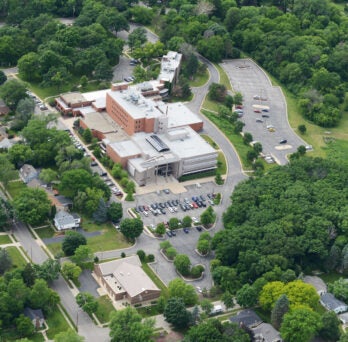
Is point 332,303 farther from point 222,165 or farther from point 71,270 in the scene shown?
point 222,165

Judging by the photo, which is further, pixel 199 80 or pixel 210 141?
pixel 199 80

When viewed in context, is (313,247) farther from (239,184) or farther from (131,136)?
(131,136)

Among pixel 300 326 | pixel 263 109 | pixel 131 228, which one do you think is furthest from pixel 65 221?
pixel 263 109

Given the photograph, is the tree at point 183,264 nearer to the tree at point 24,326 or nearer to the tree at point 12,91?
the tree at point 24,326

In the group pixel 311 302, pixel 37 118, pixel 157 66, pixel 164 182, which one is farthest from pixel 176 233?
pixel 157 66

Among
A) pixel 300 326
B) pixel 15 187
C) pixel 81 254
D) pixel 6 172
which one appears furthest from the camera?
pixel 15 187

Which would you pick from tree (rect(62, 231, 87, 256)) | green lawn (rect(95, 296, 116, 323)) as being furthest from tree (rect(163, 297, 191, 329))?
tree (rect(62, 231, 87, 256))

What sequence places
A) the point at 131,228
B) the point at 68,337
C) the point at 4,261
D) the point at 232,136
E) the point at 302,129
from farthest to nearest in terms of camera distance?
the point at 302,129 → the point at 232,136 → the point at 131,228 → the point at 4,261 → the point at 68,337

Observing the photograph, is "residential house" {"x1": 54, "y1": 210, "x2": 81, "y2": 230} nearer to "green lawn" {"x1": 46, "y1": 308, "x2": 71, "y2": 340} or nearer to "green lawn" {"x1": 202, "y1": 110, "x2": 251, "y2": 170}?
"green lawn" {"x1": 46, "y1": 308, "x2": 71, "y2": 340}
